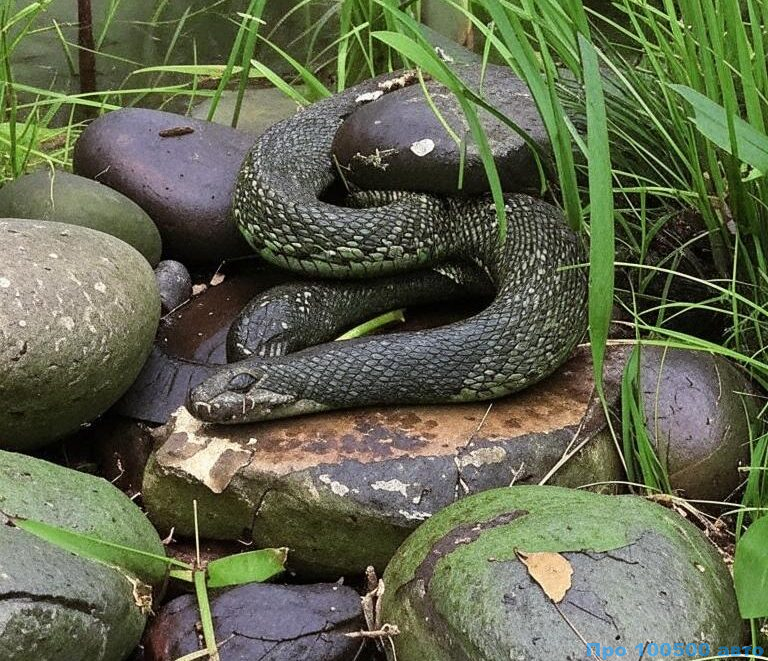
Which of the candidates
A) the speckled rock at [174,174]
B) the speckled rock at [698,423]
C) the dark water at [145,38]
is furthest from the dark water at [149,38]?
the speckled rock at [698,423]

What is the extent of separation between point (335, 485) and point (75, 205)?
1.15 metres

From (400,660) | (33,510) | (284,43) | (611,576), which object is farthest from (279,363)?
(284,43)

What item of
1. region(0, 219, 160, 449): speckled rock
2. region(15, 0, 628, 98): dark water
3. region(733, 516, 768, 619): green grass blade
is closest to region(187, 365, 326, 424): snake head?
region(0, 219, 160, 449): speckled rock

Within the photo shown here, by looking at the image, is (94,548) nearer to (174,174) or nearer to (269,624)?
(269,624)

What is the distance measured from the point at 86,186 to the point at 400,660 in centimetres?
166

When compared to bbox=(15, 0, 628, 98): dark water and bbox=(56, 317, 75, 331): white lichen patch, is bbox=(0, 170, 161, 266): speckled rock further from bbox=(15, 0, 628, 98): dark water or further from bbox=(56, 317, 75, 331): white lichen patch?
bbox=(15, 0, 628, 98): dark water

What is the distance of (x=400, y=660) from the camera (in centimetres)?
160

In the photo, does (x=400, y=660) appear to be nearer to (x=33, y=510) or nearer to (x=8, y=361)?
(x=33, y=510)

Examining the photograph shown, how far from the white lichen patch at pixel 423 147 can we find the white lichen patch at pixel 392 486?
880 mm

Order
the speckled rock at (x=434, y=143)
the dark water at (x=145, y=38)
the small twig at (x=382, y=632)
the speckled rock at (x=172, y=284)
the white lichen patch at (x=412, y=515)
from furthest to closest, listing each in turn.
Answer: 1. the dark water at (x=145, y=38)
2. the speckled rock at (x=172, y=284)
3. the speckled rock at (x=434, y=143)
4. the white lichen patch at (x=412, y=515)
5. the small twig at (x=382, y=632)

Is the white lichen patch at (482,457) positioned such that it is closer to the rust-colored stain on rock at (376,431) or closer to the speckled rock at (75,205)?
the rust-colored stain on rock at (376,431)

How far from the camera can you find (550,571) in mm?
1528

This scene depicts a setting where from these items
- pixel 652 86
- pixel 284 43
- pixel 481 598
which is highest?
pixel 652 86

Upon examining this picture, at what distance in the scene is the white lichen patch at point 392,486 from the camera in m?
2.01
